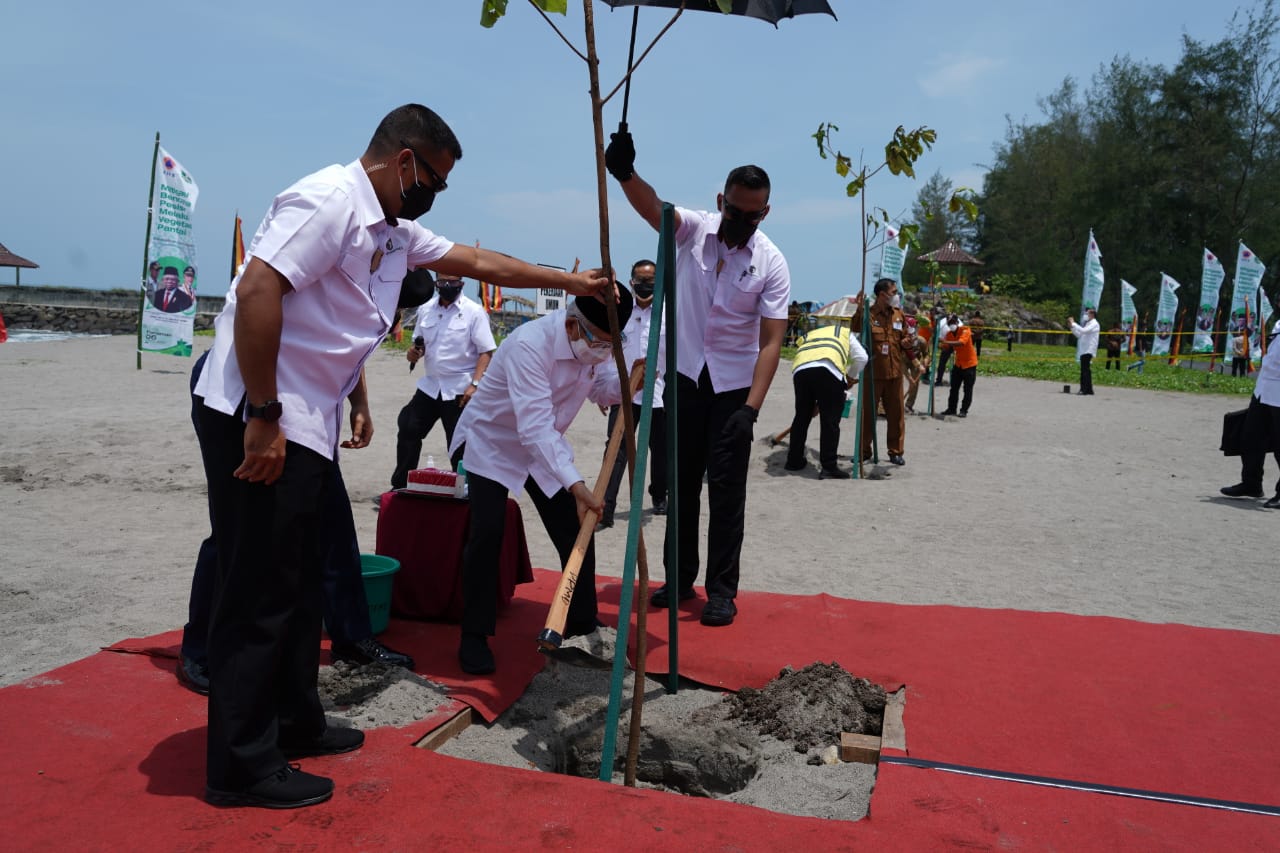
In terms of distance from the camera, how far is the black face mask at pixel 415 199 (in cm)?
272

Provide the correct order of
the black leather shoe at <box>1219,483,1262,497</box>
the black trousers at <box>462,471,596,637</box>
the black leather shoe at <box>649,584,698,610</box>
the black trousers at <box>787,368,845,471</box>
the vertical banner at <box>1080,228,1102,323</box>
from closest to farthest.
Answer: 1. the black trousers at <box>462,471,596,637</box>
2. the black leather shoe at <box>649,584,698,610</box>
3. the black leather shoe at <box>1219,483,1262,497</box>
4. the black trousers at <box>787,368,845,471</box>
5. the vertical banner at <box>1080,228,1102,323</box>

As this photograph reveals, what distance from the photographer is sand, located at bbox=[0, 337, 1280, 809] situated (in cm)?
494

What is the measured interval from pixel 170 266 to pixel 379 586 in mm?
14685

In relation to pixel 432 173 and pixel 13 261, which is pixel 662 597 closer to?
pixel 432 173

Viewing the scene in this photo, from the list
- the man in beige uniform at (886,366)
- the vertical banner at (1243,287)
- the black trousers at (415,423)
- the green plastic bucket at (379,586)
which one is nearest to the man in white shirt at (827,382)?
the man in beige uniform at (886,366)

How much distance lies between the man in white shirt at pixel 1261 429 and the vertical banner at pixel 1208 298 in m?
20.1

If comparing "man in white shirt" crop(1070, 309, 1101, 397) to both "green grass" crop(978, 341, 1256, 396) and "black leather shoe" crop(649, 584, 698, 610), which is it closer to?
"green grass" crop(978, 341, 1256, 396)

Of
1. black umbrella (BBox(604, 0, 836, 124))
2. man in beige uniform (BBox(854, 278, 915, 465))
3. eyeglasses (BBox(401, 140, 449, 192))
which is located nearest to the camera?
eyeglasses (BBox(401, 140, 449, 192))

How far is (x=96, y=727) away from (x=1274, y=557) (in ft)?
23.4

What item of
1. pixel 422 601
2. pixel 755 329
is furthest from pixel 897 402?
pixel 422 601

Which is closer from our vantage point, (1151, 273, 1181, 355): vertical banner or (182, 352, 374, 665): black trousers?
(182, 352, 374, 665): black trousers

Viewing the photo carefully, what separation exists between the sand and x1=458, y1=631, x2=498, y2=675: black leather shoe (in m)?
0.29

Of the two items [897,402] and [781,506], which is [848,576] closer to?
[781,506]

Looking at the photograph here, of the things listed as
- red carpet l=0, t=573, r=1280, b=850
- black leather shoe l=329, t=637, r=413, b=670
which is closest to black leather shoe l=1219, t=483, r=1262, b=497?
red carpet l=0, t=573, r=1280, b=850
